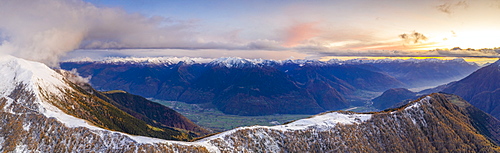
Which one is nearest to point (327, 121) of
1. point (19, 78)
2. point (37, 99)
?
point (37, 99)

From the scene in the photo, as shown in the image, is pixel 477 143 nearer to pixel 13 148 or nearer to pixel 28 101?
pixel 13 148

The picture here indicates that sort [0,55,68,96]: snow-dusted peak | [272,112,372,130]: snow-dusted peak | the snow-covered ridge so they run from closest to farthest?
the snow-covered ridge → [272,112,372,130]: snow-dusted peak → [0,55,68,96]: snow-dusted peak

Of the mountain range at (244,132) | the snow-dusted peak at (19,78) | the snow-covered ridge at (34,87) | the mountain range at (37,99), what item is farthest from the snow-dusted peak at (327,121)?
the snow-dusted peak at (19,78)

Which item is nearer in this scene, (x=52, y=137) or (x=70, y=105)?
(x=52, y=137)

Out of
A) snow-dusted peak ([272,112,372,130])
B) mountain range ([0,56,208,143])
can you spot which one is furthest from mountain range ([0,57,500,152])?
snow-dusted peak ([272,112,372,130])

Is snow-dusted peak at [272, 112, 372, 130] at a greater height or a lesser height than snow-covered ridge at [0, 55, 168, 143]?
lesser

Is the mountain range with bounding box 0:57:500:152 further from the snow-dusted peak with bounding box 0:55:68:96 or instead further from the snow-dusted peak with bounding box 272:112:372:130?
the snow-dusted peak with bounding box 272:112:372:130

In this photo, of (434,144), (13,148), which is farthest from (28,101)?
(434,144)

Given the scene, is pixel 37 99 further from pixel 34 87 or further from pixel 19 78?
pixel 19 78

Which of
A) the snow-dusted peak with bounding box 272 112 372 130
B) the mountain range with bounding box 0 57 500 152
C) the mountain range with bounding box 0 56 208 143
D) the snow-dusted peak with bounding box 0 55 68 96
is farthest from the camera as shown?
the snow-dusted peak with bounding box 0 55 68 96

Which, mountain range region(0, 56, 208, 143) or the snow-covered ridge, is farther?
mountain range region(0, 56, 208, 143)

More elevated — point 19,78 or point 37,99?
point 19,78
